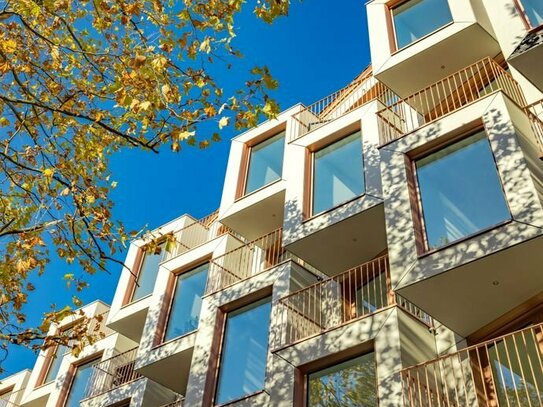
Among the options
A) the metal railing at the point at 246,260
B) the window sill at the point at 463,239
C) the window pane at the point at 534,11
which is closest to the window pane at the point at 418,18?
the window pane at the point at 534,11

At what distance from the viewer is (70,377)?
936 inches

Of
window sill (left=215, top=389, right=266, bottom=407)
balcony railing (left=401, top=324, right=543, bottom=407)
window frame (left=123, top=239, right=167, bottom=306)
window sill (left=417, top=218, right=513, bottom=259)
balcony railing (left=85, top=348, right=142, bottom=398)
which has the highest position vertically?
window frame (left=123, top=239, right=167, bottom=306)

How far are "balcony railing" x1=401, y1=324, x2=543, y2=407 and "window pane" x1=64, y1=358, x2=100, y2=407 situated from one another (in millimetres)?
15229

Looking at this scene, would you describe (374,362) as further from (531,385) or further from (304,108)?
(304,108)

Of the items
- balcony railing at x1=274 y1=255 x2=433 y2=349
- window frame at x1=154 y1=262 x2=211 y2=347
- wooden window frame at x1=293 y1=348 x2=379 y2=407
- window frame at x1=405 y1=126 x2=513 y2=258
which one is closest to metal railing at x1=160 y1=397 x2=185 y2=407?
window frame at x1=154 y1=262 x2=211 y2=347

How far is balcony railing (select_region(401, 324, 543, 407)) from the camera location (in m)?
10.4

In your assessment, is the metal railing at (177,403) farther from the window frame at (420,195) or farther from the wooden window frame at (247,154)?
the window frame at (420,195)

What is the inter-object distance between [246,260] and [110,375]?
6.39m

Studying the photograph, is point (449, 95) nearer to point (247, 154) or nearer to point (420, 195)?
point (420, 195)

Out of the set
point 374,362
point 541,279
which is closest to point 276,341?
point 374,362

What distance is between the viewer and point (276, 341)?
14797 millimetres

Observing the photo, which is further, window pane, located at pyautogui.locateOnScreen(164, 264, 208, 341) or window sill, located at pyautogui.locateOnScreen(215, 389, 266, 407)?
window pane, located at pyautogui.locateOnScreen(164, 264, 208, 341)

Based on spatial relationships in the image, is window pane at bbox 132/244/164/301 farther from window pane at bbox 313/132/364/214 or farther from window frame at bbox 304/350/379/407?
window frame at bbox 304/350/379/407

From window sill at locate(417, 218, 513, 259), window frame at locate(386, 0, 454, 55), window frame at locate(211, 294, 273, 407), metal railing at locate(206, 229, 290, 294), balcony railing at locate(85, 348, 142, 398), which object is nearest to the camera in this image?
window sill at locate(417, 218, 513, 259)
